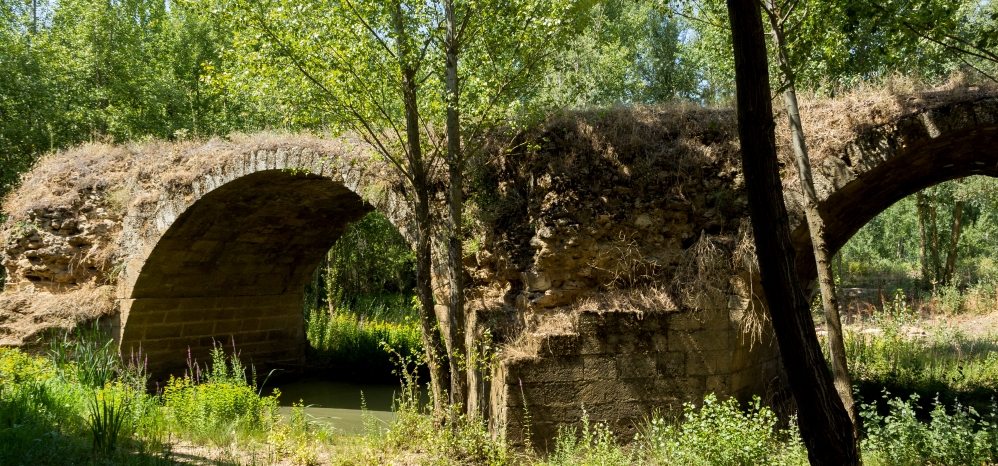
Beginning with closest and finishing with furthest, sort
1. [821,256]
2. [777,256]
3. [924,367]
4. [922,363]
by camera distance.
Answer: [777,256], [821,256], [924,367], [922,363]

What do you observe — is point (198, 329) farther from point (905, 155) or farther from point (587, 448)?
point (905, 155)

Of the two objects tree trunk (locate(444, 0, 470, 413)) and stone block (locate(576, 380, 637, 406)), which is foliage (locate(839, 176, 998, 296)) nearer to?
stone block (locate(576, 380, 637, 406))

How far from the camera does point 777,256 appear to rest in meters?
3.30

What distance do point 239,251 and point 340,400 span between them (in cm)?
303

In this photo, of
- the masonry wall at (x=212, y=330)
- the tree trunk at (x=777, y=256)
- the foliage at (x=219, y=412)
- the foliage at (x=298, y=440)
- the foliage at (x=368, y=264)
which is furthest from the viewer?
the foliage at (x=368, y=264)

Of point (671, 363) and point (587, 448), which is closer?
point (587, 448)

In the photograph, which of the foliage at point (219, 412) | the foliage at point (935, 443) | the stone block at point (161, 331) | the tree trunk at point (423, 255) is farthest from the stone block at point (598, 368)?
the stone block at point (161, 331)

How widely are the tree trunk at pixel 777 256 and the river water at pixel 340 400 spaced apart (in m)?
6.19

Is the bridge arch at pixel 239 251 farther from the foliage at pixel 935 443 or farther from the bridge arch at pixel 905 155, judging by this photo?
the foliage at pixel 935 443

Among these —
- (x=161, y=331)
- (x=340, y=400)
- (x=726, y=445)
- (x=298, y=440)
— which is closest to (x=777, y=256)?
(x=726, y=445)

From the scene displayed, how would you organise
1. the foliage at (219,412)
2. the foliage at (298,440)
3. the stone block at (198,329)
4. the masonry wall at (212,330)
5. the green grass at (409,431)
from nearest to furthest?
the green grass at (409,431)
the foliage at (298,440)
the foliage at (219,412)
the masonry wall at (212,330)
the stone block at (198,329)

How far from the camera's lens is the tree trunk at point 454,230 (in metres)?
6.68

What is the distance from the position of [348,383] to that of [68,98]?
35.6ft

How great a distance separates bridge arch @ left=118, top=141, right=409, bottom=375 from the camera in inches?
369
